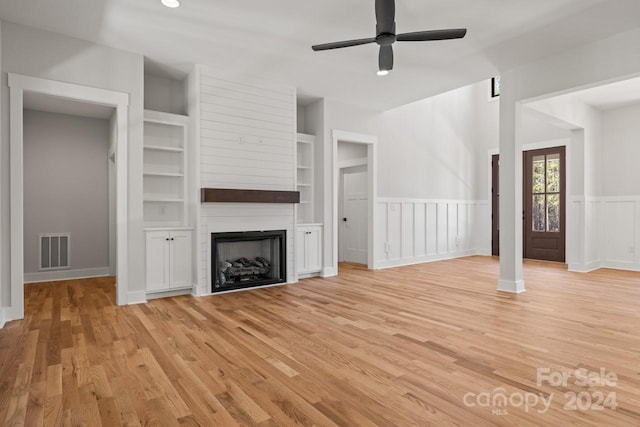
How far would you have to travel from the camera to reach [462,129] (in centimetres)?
880

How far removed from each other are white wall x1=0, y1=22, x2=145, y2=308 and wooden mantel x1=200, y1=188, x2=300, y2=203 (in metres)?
0.80

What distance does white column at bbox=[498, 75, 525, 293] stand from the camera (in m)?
4.92

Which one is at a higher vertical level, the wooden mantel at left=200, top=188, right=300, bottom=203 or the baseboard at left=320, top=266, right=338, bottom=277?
the wooden mantel at left=200, top=188, right=300, bottom=203

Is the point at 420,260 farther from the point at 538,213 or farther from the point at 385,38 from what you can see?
the point at 385,38

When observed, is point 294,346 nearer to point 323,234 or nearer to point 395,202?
point 323,234

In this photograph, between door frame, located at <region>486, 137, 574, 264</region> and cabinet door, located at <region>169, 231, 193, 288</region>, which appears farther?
door frame, located at <region>486, 137, 574, 264</region>

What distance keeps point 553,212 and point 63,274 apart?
913cm

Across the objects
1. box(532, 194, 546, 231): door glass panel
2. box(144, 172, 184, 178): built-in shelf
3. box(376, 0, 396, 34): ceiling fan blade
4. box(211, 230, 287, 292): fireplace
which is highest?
box(376, 0, 396, 34): ceiling fan blade

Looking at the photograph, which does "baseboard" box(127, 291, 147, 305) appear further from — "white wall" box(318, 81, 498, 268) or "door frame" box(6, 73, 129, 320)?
"white wall" box(318, 81, 498, 268)

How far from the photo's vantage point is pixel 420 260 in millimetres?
7754

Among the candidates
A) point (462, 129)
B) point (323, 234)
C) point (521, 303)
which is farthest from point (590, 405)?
point (462, 129)

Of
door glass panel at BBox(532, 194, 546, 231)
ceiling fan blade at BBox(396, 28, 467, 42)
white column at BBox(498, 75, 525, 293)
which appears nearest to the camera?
ceiling fan blade at BBox(396, 28, 467, 42)

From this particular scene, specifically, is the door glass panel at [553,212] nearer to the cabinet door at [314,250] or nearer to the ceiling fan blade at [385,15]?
the cabinet door at [314,250]

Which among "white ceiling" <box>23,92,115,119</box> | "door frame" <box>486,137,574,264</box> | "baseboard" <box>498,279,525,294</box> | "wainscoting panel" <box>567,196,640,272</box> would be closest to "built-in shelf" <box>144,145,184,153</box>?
"white ceiling" <box>23,92,115,119</box>
